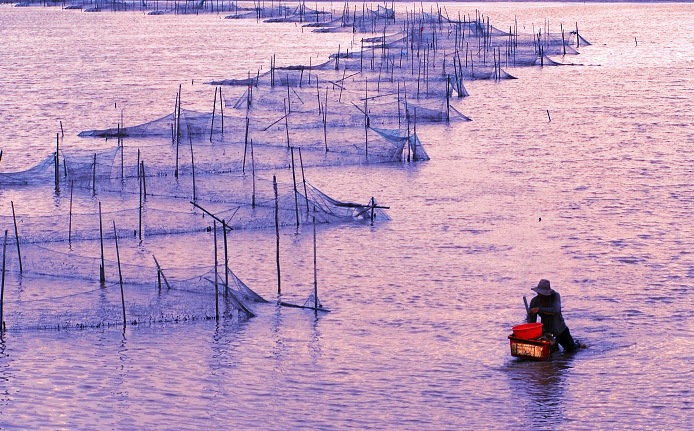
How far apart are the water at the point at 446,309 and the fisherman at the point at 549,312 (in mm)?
176

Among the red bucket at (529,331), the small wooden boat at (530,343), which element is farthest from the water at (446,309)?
the red bucket at (529,331)

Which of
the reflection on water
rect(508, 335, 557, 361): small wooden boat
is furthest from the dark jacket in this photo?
the reflection on water

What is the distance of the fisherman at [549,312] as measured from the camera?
961 centimetres

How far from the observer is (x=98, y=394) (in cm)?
930

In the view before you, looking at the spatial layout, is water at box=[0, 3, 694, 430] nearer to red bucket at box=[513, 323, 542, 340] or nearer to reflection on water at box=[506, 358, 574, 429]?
reflection on water at box=[506, 358, 574, 429]

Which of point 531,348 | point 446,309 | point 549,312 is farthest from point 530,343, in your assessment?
point 446,309

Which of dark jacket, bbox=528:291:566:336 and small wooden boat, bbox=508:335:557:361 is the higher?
dark jacket, bbox=528:291:566:336

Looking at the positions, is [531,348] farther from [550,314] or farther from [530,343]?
[550,314]

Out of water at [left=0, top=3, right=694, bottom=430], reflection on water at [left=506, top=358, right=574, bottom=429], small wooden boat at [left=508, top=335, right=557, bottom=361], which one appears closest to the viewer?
reflection on water at [left=506, top=358, right=574, bottom=429]

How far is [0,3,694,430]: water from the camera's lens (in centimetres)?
908

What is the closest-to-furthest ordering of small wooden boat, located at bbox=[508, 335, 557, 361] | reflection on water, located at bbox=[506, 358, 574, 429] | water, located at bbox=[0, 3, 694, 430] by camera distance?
reflection on water, located at bbox=[506, 358, 574, 429] < water, located at bbox=[0, 3, 694, 430] < small wooden boat, located at bbox=[508, 335, 557, 361]

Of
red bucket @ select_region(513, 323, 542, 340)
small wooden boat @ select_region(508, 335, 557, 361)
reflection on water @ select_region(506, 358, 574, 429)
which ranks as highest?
red bucket @ select_region(513, 323, 542, 340)

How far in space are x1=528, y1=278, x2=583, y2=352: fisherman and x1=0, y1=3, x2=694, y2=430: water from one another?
176mm

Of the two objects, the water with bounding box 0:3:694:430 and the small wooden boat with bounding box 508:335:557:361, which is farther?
the small wooden boat with bounding box 508:335:557:361
